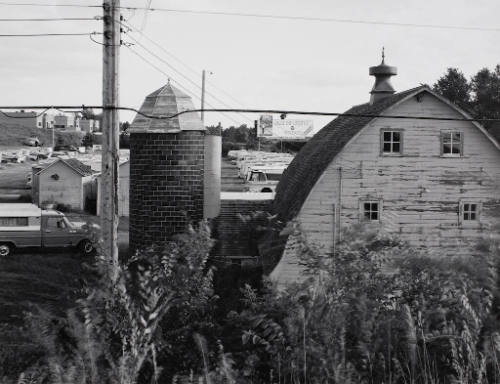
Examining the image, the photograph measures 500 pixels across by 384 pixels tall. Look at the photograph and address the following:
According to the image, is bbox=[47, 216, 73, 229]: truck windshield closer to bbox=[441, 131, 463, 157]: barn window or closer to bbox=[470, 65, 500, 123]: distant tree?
bbox=[441, 131, 463, 157]: barn window

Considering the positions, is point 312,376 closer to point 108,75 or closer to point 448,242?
point 108,75

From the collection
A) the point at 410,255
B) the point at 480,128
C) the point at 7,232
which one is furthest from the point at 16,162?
the point at 410,255

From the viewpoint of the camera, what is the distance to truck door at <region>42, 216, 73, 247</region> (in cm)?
2506

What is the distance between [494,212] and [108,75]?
1302 cm

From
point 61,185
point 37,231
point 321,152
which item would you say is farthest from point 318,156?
point 61,185

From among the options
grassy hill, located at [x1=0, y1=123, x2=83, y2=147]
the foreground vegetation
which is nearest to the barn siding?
the foreground vegetation

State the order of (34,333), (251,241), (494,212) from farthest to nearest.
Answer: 1. (251,241)
2. (494,212)
3. (34,333)

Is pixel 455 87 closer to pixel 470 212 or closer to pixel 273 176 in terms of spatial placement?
pixel 273 176

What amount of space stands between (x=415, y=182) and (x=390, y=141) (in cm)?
150

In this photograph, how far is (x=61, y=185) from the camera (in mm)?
34531

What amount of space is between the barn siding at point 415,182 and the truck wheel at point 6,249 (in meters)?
12.7

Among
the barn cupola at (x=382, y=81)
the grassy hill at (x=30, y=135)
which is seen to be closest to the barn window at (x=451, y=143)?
the barn cupola at (x=382, y=81)

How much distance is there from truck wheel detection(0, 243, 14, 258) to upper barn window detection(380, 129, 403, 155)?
50.0 ft

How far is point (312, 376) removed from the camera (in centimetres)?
577
